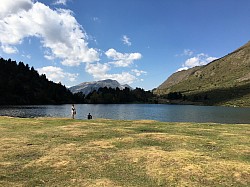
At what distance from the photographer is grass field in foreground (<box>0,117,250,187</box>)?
1828cm

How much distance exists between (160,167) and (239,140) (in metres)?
15.4

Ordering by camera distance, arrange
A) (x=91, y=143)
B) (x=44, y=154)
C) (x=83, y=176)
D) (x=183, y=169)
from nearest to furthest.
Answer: (x=83, y=176) < (x=183, y=169) < (x=44, y=154) < (x=91, y=143)

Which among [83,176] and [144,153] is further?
[144,153]

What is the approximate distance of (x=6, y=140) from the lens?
30.4 meters

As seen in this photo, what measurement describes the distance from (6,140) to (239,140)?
26.1 meters

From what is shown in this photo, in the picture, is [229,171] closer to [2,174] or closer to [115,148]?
[115,148]

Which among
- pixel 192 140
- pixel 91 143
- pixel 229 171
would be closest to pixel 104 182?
pixel 229 171

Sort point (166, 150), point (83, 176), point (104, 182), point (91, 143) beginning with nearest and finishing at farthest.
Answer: point (104, 182), point (83, 176), point (166, 150), point (91, 143)

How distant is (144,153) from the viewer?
81.9 feet

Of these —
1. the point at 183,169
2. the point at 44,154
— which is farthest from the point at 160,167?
the point at 44,154

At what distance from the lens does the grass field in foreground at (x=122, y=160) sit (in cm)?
1828

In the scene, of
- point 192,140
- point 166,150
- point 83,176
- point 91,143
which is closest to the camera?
point 83,176

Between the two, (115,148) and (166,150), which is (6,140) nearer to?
(115,148)

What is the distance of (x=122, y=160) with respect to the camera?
22.8 m
